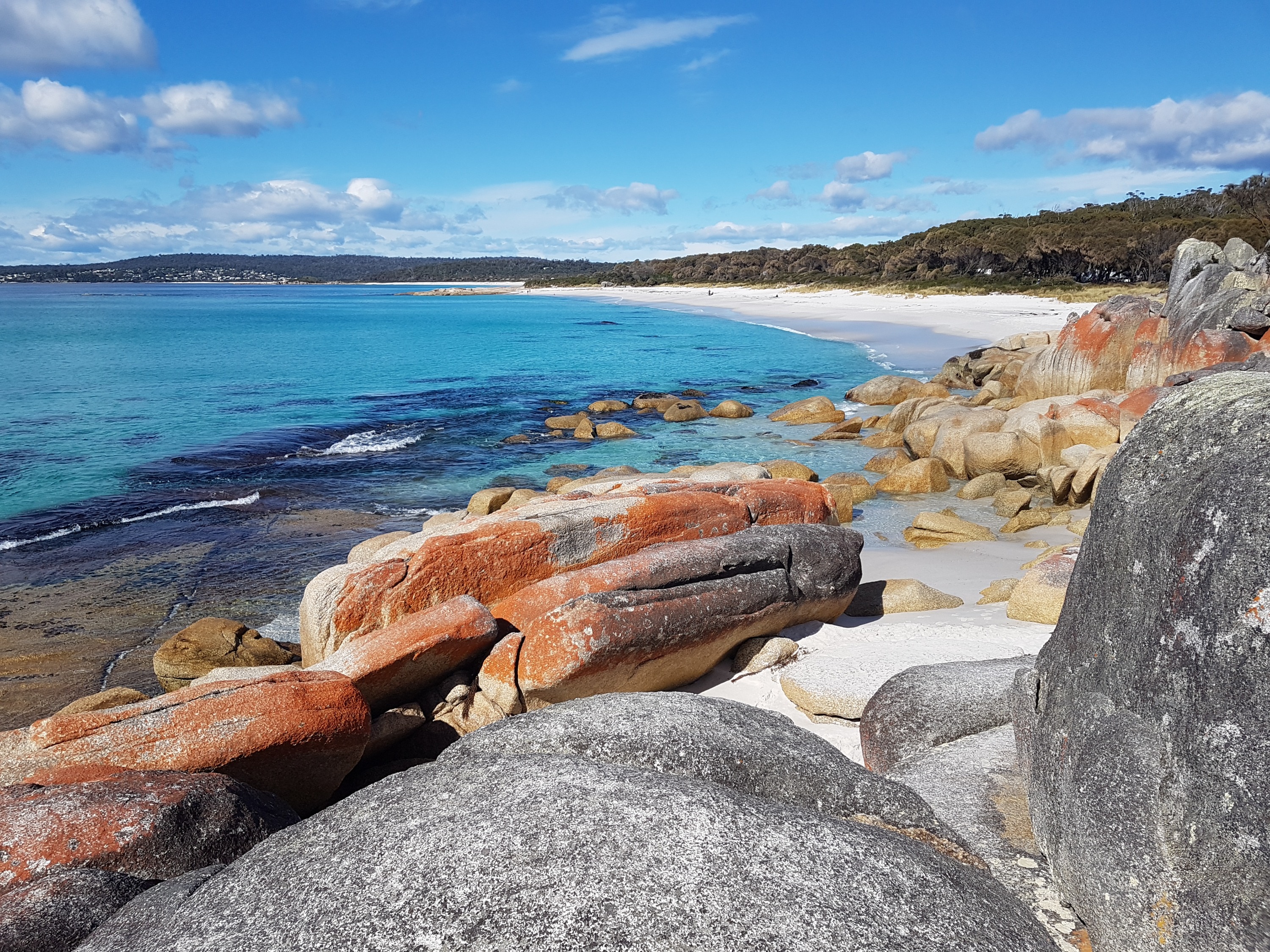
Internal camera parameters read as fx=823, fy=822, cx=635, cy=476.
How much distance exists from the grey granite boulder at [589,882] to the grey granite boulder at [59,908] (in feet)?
1.95

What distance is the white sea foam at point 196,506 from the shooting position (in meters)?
15.3

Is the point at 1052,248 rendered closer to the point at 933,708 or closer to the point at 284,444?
the point at 284,444

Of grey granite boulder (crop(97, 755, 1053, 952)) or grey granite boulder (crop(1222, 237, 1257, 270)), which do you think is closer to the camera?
grey granite boulder (crop(97, 755, 1053, 952))

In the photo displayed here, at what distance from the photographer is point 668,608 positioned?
6699 mm

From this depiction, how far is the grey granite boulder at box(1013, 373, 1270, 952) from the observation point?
8.07 ft

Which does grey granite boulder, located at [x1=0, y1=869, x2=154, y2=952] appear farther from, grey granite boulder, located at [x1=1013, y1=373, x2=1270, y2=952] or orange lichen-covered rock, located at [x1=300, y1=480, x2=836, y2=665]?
orange lichen-covered rock, located at [x1=300, y1=480, x2=836, y2=665]

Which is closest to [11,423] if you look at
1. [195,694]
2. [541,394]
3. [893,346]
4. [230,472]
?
[230,472]

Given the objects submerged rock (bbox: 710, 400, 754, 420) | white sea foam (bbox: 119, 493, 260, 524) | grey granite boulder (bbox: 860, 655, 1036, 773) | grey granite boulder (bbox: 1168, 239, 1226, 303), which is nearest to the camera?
grey granite boulder (bbox: 860, 655, 1036, 773)

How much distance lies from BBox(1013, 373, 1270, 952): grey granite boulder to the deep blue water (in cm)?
1374

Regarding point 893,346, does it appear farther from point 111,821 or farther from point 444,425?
point 111,821

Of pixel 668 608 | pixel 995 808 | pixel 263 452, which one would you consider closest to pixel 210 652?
pixel 668 608

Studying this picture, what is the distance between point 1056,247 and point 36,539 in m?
68.9

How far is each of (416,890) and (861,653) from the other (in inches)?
208

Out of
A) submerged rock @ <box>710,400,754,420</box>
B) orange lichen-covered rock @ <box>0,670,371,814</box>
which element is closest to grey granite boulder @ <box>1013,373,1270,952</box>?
orange lichen-covered rock @ <box>0,670,371,814</box>
